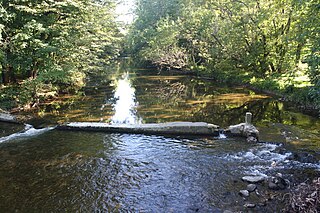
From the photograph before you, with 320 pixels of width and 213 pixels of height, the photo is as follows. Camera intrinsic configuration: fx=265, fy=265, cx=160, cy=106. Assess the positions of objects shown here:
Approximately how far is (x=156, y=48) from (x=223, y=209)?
122 feet

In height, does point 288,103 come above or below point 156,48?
below

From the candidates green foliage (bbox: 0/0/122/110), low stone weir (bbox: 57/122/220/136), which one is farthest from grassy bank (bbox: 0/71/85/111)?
low stone weir (bbox: 57/122/220/136)

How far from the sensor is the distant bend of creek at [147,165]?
22.8ft

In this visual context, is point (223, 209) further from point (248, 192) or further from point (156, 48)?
point (156, 48)

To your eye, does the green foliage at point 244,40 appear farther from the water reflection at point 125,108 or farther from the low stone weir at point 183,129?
the water reflection at point 125,108

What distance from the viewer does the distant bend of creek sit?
6938 millimetres

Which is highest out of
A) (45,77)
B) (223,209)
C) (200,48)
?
(200,48)

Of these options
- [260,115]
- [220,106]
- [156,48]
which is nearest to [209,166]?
[260,115]

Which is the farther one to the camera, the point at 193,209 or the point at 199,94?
the point at 199,94

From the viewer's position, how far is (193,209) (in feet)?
21.4

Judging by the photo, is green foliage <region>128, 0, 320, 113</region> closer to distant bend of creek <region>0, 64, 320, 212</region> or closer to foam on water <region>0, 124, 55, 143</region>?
distant bend of creek <region>0, 64, 320, 212</region>

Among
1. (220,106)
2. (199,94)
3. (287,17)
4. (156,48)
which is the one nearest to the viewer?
(220,106)

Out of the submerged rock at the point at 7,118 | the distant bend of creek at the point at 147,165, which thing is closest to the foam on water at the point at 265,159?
the distant bend of creek at the point at 147,165

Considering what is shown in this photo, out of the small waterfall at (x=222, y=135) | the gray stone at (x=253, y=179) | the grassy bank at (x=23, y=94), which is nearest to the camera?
the gray stone at (x=253, y=179)
